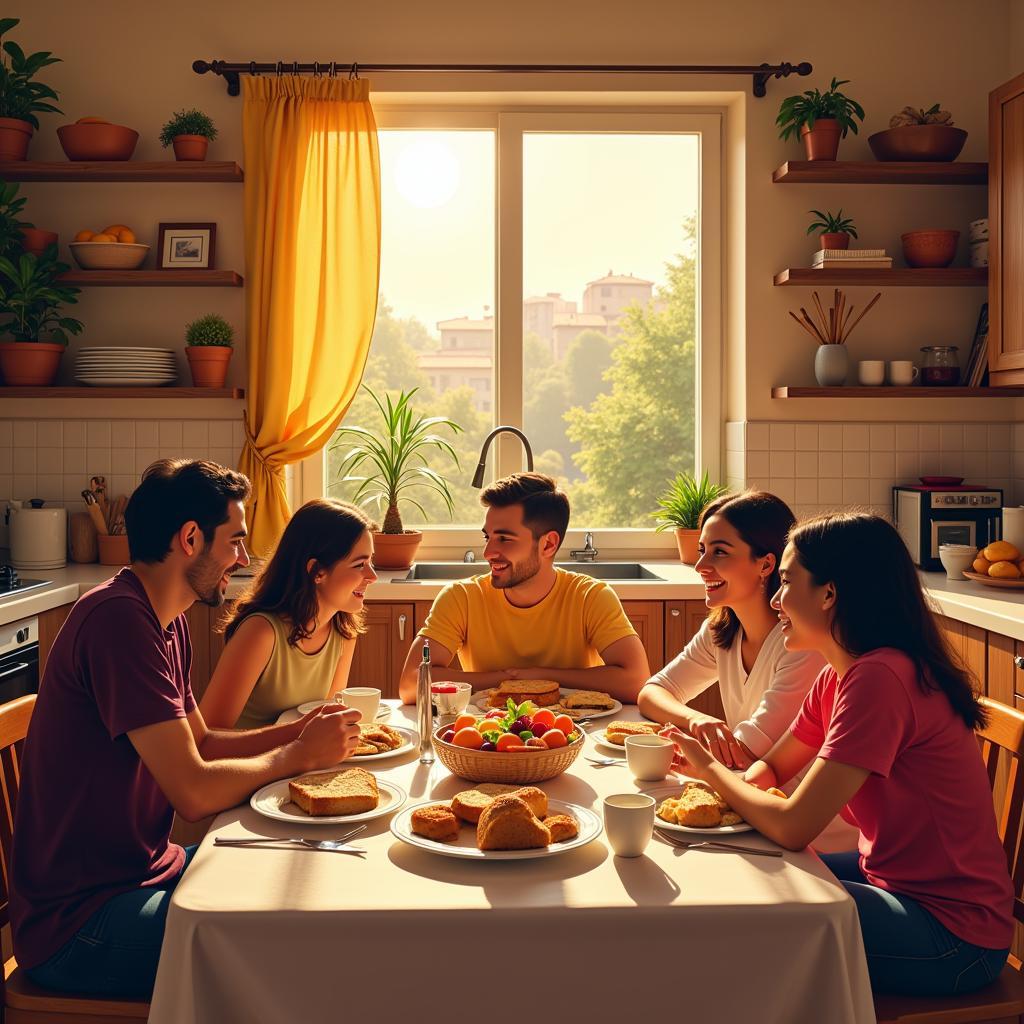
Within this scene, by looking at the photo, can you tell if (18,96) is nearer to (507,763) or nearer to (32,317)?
(32,317)

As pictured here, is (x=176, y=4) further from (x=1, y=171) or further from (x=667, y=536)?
(x=667, y=536)

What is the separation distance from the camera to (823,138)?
12.2ft

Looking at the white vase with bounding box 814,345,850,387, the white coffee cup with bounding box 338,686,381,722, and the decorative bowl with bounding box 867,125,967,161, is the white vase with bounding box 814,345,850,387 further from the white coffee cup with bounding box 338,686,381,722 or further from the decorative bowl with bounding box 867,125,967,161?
the white coffee cup with bounding box 338,686,381,722

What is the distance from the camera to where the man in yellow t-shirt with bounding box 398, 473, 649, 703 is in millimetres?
2607

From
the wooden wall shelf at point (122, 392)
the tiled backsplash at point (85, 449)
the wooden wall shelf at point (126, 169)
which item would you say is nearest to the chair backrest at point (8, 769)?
the wooden wall shelf at point (122, 392)

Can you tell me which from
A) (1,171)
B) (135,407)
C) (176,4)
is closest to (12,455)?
(135,407)

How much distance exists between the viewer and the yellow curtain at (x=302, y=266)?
3.78 m

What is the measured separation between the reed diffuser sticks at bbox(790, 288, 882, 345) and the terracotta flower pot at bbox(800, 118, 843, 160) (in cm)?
47

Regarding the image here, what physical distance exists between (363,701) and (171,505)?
50cm

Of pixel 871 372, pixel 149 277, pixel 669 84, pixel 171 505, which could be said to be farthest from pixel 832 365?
pixel 171 505

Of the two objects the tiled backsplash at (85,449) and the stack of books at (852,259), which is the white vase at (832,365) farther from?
the tiled backsplash at (85,449)

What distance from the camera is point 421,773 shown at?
1.84m

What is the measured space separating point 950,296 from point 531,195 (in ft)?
5.16

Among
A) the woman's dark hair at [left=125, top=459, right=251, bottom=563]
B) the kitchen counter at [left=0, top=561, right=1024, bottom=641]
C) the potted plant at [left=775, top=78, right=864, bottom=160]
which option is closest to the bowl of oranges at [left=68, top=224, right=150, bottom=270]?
the kitchen counter at [left=0, top=561, right=1024, bottom=641]
